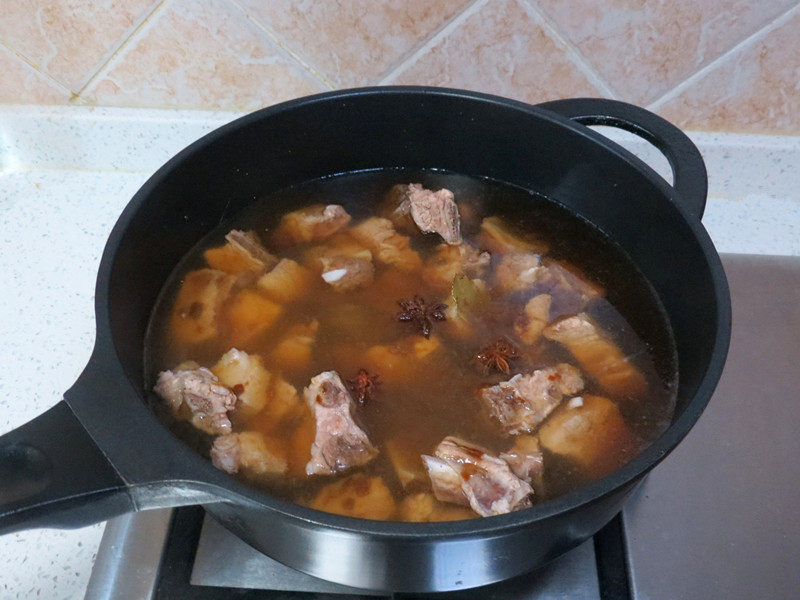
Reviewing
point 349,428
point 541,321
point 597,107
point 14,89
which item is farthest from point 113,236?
point 14,89

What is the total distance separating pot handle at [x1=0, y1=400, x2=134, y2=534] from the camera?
66 centimetres

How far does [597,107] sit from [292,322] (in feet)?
1.71

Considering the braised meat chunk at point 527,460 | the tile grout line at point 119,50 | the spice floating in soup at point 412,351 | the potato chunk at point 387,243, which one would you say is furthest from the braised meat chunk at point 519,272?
the tile grout line at point 119,50

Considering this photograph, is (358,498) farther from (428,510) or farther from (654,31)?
(654,31)

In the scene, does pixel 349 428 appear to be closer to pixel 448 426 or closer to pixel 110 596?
pixel 448 426

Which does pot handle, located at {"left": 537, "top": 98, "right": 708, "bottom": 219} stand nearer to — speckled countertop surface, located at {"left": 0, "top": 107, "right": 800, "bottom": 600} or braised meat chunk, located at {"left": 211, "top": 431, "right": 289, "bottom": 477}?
speckled countertop surface, located at {"left": 0, "top": 107, "right": 800, "bottom": 600}

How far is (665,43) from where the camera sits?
135cm

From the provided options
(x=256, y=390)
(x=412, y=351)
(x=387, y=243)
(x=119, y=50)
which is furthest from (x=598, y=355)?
(x=119, y=50)

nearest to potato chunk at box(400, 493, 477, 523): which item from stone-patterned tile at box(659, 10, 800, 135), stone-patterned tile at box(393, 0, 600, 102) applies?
stone-patterned tile at box(393, 0, 600, 102)

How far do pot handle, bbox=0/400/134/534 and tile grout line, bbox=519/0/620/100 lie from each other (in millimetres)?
1022

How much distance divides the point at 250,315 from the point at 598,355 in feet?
1.55

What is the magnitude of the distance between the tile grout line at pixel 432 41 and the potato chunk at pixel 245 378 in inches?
26.9

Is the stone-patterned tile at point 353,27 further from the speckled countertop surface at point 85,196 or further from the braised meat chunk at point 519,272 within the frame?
the braised meat chunk at point 519,272

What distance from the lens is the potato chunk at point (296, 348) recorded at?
987 millimetres
